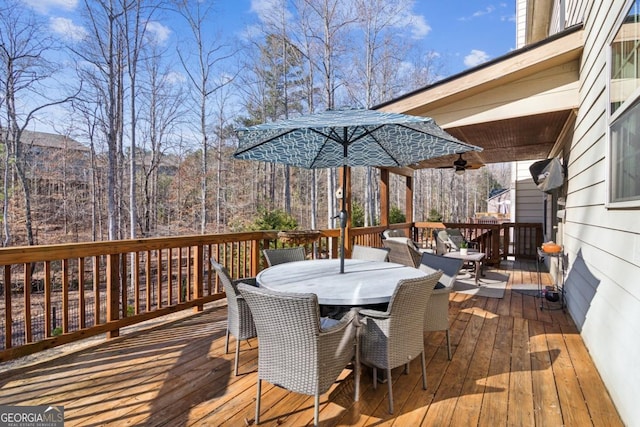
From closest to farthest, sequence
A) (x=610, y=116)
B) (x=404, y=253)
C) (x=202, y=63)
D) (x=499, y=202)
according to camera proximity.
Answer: (x=610, y=116) < (x=404, y=253) < (x=202, y=63) < (x=499, y=202)

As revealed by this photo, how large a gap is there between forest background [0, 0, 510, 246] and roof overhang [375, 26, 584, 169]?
3.37m

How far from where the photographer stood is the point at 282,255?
378 centimetres

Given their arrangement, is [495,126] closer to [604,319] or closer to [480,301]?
[480,301]

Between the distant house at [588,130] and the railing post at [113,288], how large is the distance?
13.5 ft

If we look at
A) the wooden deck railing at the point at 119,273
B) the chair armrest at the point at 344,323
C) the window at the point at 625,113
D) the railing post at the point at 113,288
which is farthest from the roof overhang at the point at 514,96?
the railing post at the point at 113,288

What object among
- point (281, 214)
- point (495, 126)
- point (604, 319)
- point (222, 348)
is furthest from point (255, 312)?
point (281, 214)

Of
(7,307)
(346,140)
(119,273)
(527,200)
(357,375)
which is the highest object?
(346,140)

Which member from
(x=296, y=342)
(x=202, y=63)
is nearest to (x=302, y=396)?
(x=296, y=342)

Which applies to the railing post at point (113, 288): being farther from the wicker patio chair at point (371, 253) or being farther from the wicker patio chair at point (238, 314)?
the wicker patio chair at point (371, 253)

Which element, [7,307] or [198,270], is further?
[198,270]

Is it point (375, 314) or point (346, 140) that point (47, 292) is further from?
point (346, 140)

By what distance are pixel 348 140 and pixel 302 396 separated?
2.29 metres

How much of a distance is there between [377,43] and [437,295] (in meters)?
12.2

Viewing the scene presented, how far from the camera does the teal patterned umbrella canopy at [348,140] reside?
2.48 metres
